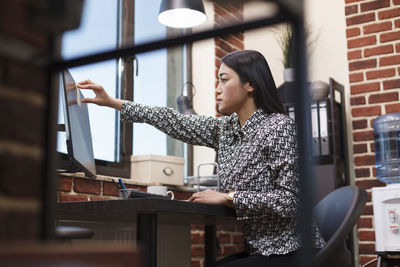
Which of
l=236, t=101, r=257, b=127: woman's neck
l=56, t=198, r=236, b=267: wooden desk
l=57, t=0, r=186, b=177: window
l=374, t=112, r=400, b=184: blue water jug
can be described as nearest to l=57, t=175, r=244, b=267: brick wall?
l=57, t=0, r=186, b=177: window

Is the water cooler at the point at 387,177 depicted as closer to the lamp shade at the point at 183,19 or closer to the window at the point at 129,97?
the window at the point at 129,97

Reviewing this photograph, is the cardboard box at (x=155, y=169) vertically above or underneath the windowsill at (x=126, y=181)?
above

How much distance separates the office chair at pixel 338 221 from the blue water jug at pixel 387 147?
1602 millimetres

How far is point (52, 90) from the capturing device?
→ 1.57 ft

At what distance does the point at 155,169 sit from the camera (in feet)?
9.38

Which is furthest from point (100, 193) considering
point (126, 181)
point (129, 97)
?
point (129, 97)

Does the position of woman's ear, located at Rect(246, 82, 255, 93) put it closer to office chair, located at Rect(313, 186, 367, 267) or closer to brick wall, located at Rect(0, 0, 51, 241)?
office chair, located at Rect(313, 186, 367, 267)

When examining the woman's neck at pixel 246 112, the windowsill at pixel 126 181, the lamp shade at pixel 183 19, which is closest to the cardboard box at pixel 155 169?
the windowsill at pixel 126 181

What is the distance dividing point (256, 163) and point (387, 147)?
2.04 m

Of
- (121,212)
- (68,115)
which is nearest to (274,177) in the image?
(121,212)

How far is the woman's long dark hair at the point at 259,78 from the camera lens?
1.85 m

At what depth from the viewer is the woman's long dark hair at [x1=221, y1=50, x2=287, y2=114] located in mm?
1854

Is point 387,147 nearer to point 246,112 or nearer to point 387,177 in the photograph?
point 387,177

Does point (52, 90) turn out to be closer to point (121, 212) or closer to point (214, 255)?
point (121, 212)
